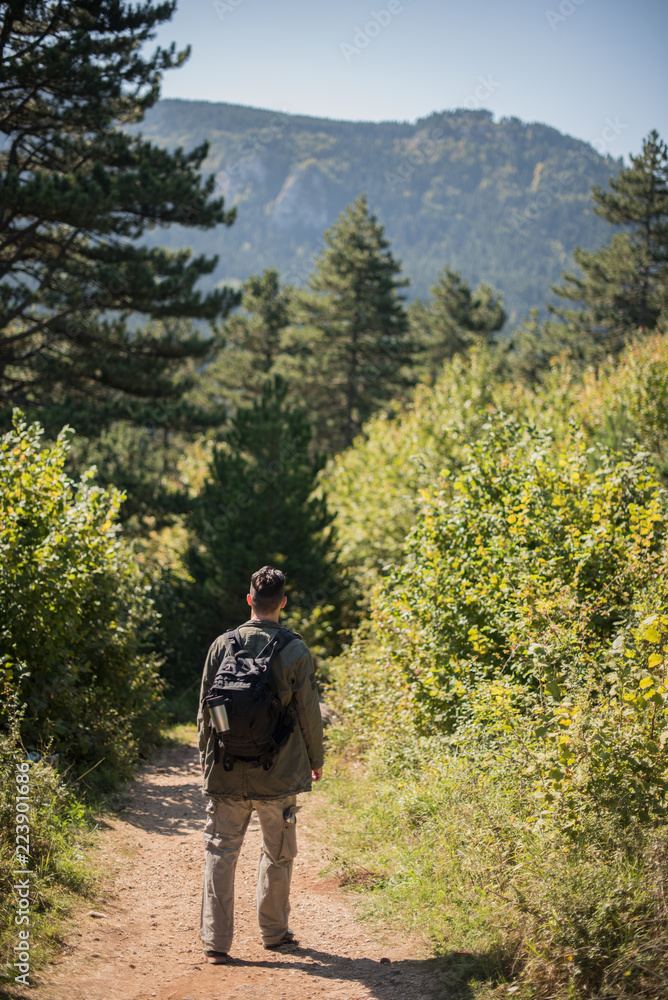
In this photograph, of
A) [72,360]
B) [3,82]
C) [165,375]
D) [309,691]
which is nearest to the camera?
[309,691]

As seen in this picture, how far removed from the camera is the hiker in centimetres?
383

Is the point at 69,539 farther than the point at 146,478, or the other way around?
the point at 146,478

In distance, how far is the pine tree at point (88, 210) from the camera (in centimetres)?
1257

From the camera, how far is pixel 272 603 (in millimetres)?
4090

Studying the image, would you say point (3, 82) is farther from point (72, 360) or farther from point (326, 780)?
point (326, 780)

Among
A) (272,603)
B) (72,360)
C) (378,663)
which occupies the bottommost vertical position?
(378,663)

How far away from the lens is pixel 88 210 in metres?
12.1

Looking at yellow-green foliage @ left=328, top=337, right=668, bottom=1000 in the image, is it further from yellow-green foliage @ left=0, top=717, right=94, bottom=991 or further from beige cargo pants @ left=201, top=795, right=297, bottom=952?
yellow-green foliage @ left=0, top=717, right=94, bottom=991

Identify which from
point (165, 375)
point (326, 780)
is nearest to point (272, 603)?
point (326, 780)

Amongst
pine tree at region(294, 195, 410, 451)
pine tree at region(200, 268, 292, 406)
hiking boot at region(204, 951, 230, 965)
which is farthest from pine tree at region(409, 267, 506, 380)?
hiking boot at region(204, 951, 230, 965)

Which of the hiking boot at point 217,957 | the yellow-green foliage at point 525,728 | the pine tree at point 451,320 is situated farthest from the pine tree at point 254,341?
the hiking boot at point 217,957

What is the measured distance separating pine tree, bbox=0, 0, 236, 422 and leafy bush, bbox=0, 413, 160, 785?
6962mm

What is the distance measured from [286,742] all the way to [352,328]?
2948 cm

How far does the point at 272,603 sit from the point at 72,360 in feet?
41.4
